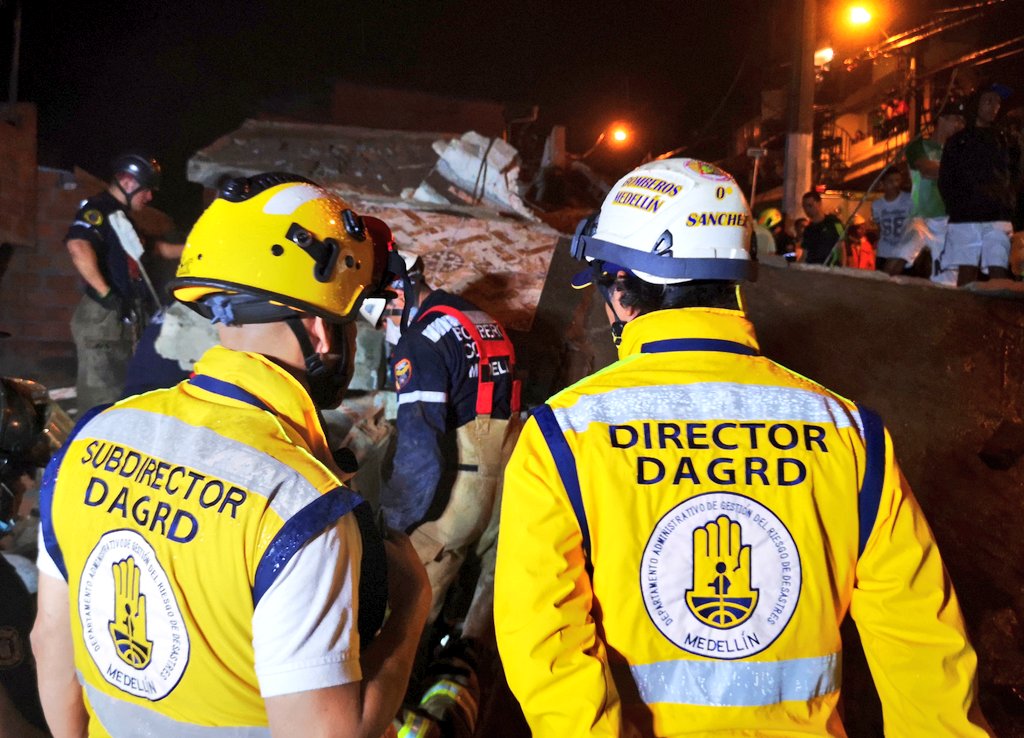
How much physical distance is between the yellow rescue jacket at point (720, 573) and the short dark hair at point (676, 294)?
0.39 metres

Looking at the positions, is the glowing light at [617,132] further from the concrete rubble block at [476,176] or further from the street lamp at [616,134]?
the concrete rubble block at [476,176]

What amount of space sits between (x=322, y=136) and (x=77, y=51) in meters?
2.72

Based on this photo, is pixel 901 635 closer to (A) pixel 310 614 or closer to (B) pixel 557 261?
(A) pixel 310 614

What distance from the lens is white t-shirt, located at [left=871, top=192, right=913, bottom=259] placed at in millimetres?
8680

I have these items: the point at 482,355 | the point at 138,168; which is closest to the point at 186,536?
the point at 482,355

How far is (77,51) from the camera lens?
8.08 m

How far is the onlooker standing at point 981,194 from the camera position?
6754mm

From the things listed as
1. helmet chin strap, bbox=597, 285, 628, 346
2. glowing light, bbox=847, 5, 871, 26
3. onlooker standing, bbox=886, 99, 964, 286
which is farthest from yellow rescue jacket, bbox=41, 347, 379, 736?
glowing light, bbox=847, 5, 871, 26

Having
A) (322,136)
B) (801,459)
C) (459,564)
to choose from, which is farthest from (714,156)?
(801,459)

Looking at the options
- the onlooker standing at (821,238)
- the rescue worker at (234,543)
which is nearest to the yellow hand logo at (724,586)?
the rescue worker at (234,543)

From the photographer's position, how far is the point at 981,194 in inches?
273

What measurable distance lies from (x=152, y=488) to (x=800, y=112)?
11.8 meters

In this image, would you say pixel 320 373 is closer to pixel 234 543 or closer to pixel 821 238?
pixel 234 543

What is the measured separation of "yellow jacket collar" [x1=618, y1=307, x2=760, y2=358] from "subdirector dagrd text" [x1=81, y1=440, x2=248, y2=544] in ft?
3.05
